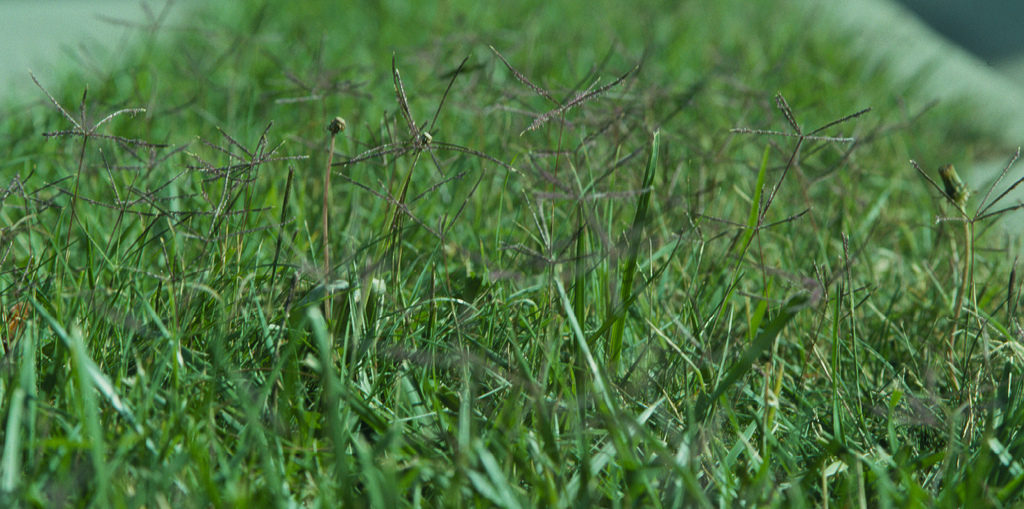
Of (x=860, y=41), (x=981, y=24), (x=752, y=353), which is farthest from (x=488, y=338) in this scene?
(x=981, y=24)

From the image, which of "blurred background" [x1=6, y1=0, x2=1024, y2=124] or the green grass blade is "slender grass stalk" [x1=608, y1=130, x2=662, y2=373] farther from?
"blurred background" [x1=6, y1=0, x2=1024, y2=124]

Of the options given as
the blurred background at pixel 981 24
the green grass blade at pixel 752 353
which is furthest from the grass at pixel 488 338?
the blurred background at pixel 981 24

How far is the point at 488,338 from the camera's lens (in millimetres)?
1398

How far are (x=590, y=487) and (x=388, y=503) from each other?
24 cm

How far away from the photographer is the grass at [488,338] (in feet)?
3.47

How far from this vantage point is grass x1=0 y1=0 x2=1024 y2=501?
3.47ft

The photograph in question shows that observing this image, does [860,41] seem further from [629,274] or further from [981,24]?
[629,274]

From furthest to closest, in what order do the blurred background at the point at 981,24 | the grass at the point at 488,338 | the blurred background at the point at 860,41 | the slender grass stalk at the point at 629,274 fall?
the blurred background at the point at 981,24
the blurred background at the point at 860,41
the slender grass stalk at the point at 629,274
the grass at the point at 488,338

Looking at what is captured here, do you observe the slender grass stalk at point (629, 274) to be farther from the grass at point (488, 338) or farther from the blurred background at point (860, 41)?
the blurred background at point (860, 41)

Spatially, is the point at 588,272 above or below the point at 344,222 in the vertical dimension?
above

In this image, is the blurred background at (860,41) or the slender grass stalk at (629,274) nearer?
the slender grass stalk at (629,274)

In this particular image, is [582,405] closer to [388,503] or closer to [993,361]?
[388,503]

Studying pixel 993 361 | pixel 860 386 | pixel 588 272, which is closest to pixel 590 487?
pixel 588 272

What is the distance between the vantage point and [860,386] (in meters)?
1.45
